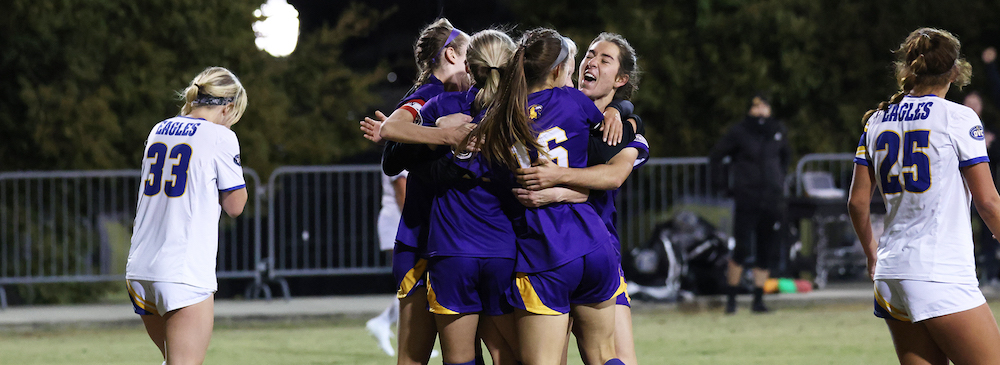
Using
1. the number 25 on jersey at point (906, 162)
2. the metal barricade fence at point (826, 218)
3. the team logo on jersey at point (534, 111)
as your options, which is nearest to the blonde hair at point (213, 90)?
the team logo on jersey at point (534, 111)

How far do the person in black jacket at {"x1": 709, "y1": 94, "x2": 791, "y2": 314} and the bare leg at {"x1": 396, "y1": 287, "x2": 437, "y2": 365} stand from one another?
6542 mm

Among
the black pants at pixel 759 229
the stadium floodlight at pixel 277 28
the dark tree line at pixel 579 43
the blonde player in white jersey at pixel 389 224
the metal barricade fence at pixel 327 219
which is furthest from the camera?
the stadium floodlight at pixel 277 28

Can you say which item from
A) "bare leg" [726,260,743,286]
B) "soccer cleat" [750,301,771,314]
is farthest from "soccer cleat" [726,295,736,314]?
"soccer cleat" [750,301,771,314]

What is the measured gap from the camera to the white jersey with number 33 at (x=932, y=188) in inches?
156

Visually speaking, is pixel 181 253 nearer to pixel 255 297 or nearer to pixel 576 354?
pixel 576 354

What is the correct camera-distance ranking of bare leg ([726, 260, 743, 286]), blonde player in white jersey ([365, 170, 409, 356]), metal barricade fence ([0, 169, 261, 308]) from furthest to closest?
metal barricade fence ([0, 169, 261, 308])
bare leg ([726, 260, 743, 286])
blonde player in white jersey ([365, 170, 409, 356])

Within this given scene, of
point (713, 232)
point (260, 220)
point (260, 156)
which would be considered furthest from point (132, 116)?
point (713, 232)

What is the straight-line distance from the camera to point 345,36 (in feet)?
50.3

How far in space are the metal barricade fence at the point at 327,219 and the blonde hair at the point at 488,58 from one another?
8.18 m

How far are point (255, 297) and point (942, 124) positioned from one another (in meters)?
9.03

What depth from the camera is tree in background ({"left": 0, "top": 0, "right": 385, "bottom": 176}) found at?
495 inches

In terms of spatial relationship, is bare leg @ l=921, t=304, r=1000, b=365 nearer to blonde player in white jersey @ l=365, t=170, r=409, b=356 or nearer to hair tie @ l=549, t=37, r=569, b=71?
hair tie @ l=549, t=37, r=569, b=71

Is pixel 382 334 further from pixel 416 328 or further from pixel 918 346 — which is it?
pixel 918 346

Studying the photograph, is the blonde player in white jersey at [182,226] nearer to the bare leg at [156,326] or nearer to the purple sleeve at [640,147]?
the bare leg at [156,326]
